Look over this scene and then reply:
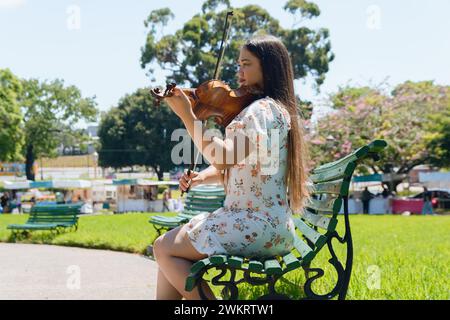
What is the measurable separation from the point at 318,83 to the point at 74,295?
36.4 m

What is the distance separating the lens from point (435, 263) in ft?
18.4

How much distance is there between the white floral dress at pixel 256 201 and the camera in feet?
9.06

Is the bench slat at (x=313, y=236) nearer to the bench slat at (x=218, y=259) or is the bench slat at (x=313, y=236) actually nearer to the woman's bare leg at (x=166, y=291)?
the bench slat at (x=218, y=259)

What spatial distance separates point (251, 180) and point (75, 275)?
11.5 ft

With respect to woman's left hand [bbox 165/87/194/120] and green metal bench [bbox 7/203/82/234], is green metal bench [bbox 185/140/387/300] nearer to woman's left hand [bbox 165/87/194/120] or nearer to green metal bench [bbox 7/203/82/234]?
woman's left hand [bbox 165/87/194/120]

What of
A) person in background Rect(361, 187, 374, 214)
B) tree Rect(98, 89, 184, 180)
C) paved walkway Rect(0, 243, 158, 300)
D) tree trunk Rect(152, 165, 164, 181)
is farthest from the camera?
tree trunk Rect(152, 165, 164, 181)

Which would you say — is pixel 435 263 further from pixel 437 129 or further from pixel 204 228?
pixel 437 129

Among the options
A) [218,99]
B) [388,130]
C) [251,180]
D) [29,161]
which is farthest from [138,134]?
[251,180]

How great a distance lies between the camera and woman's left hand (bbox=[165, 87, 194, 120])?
285 cm

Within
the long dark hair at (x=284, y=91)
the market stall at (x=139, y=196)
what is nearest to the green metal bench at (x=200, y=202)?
the long dark hair at (x=284, y=91)

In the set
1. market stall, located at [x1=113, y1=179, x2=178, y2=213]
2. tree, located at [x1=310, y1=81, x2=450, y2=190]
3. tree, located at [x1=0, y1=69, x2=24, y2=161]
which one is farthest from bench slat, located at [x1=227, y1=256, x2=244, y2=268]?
tree, located at [x1=0, y1=69, x2=24, y2=161]

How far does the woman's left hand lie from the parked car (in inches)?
1157

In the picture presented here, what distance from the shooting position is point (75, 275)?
584 cm
